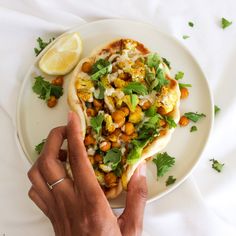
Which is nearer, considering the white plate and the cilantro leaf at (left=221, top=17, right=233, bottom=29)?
the white plate

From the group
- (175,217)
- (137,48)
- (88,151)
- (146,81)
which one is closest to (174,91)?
(146,81)

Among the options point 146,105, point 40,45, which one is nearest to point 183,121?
point 146,105

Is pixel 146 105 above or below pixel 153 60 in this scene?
below

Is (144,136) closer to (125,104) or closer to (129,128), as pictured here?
(129,128)

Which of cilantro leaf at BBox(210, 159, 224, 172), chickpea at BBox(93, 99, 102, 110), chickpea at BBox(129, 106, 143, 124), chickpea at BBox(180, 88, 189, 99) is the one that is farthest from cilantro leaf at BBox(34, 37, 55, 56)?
cilantro leaf at BBox(210, 159, 224, 172)

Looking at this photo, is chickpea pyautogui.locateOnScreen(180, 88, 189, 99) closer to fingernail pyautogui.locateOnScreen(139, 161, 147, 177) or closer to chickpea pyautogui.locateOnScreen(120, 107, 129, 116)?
chickpea pyautogui.locateOnScreen(120, 107, 129, 116)

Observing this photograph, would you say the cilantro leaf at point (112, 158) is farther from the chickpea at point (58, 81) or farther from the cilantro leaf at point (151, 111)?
the chickpea at point (58, 81)
